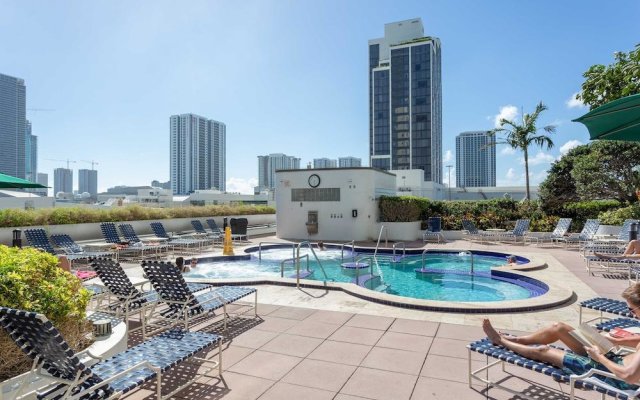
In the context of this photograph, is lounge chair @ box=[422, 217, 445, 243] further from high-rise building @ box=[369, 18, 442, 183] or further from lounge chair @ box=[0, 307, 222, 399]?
high-rise building @ box=[369, 18, 442, 183]

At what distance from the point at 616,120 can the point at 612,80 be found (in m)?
6.33

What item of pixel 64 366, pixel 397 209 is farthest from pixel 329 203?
pixel 64 366

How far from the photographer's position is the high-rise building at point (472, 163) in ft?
446

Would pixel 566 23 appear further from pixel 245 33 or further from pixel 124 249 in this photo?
pixel 124 249

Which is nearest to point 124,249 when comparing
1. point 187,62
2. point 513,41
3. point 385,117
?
point 187,62

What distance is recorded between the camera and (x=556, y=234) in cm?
1634

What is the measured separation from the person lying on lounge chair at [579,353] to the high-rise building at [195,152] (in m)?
114

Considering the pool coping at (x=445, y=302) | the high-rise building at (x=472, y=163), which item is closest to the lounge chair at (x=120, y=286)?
the pool coping at (x=445, y=302)

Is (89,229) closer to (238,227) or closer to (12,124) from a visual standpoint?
(238,227)

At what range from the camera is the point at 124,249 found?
12.6 meters

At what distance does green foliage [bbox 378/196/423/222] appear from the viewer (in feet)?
62.7

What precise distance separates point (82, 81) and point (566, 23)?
17626 millimetres

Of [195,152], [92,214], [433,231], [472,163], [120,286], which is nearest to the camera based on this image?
[120,286]

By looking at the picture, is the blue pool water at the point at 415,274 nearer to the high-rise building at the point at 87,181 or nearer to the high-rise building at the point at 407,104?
the high-rise building at the point at 407,104
